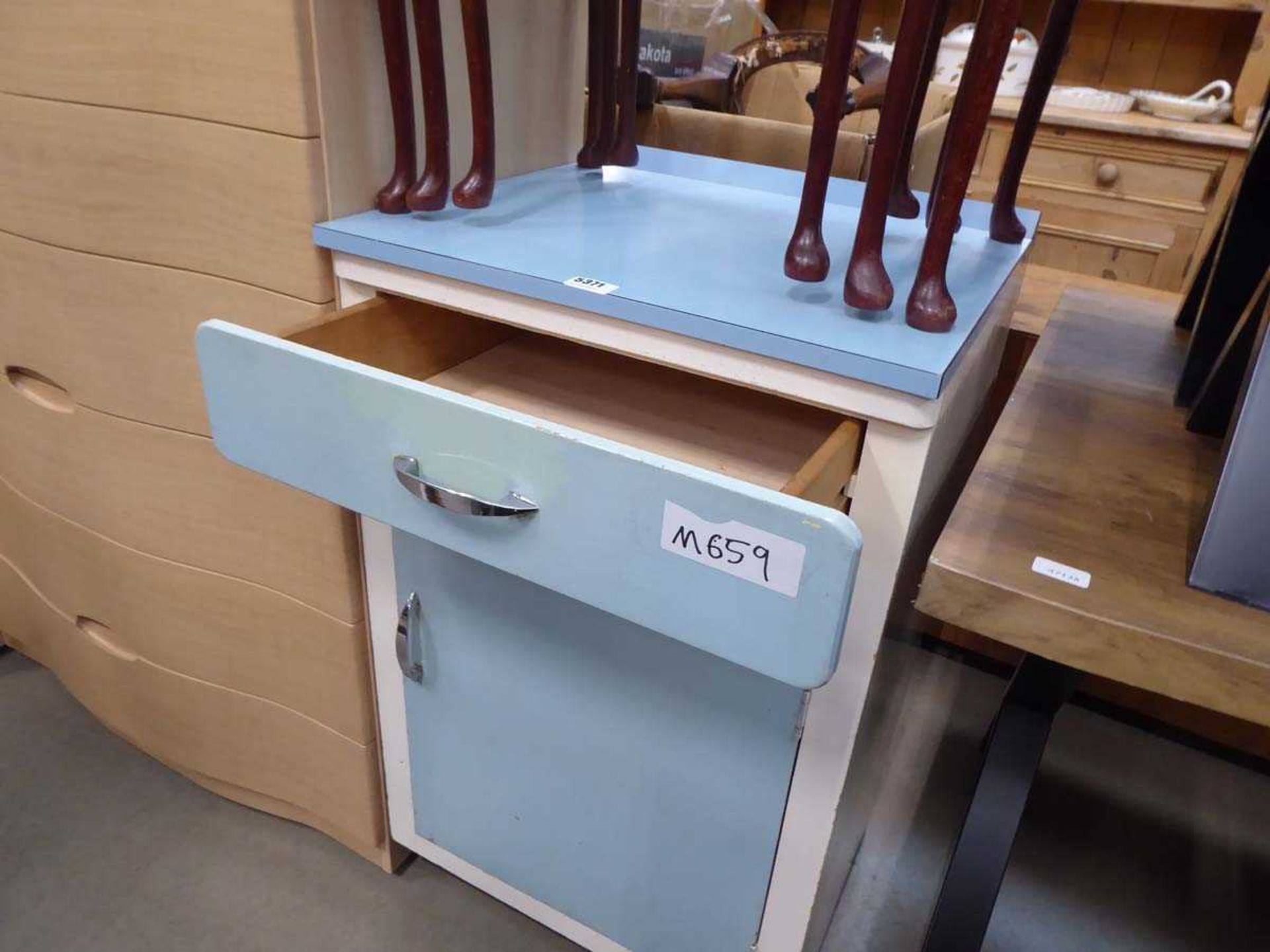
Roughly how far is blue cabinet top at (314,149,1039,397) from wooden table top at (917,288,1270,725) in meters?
0.10

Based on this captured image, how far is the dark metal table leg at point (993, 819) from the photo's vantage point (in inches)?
26.8

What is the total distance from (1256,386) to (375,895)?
100 centimetres

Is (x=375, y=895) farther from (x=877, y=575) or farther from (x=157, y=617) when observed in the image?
(x=877, y=575)

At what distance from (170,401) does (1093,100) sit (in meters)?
2.15

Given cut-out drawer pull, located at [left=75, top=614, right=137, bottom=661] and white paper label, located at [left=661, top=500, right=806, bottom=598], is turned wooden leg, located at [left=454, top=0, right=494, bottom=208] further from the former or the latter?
cut-out drawer pull, located at [left=75, top=614, right=137, bottom=661]

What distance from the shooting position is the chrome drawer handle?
1.66ft

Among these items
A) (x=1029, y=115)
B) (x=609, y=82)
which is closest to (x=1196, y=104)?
(x=1029, y=115)

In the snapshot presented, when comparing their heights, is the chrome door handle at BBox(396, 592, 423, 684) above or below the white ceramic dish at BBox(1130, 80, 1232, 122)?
below

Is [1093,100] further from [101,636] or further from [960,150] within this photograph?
[101,636]

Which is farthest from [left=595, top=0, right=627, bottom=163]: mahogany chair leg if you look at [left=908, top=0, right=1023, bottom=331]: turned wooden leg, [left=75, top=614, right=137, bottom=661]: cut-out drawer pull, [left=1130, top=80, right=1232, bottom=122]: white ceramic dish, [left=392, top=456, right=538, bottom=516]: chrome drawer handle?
[left=1130, top=80, right=1232, bottom=122]: white ceramic dish

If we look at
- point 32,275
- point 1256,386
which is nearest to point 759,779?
point 1256,386

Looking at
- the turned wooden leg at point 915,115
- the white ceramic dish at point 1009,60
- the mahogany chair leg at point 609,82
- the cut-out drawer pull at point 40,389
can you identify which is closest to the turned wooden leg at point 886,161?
the turned wooden leg at point 915,115

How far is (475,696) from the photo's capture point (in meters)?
0.83

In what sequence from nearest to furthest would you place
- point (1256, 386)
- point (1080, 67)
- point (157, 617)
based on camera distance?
point (1256, 386)
point (157, 617)
point (1080, 67)
